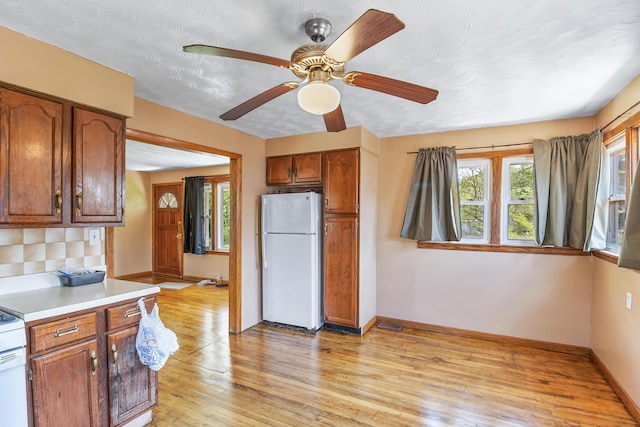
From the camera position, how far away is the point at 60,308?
1.67 meters

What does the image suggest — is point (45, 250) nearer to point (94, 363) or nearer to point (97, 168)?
point (97, 168)

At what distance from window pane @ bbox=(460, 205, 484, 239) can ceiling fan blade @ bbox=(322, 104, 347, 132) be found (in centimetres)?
219

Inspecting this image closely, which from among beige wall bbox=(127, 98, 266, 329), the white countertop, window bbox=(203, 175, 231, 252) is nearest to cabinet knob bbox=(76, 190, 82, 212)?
the white countertop

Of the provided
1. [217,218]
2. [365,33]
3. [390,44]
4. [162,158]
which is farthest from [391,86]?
[217,218]

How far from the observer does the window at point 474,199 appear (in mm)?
3645

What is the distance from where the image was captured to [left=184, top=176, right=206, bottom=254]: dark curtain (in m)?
6.36

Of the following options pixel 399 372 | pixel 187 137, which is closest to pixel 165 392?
pixel 399 372

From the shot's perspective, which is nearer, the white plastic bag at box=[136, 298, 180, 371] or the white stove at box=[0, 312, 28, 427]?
the white stove at box=[0, 312, 28, 427]

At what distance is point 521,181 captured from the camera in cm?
350

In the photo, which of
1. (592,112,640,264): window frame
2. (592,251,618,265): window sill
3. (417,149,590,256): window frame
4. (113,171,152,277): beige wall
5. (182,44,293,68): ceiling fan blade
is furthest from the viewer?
(113,171,152,277): beige wall

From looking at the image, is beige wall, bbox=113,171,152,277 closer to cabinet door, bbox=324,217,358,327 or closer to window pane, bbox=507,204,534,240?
cabinet door, bbox=324,217,358,327

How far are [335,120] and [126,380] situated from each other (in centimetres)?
207

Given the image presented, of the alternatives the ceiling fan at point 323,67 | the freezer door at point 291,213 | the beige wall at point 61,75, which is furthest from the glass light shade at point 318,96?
the freezer door at point 291,213

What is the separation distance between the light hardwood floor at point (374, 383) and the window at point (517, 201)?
1.17 meters
